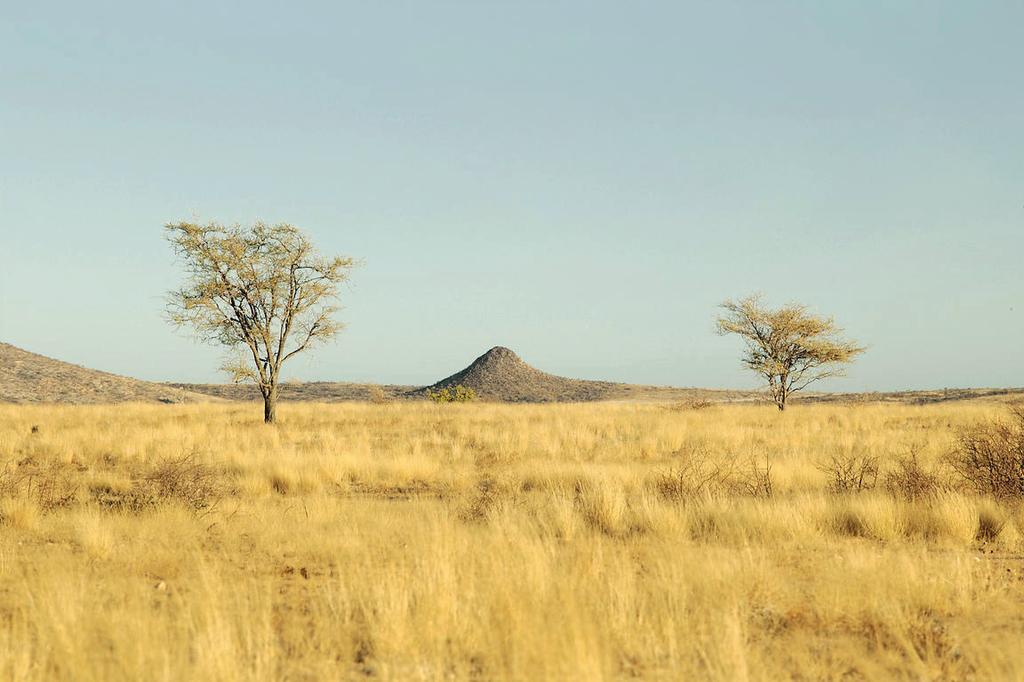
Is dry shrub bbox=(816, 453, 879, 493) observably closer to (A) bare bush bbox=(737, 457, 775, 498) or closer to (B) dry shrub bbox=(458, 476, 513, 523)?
(A) bare bush bbox=(737, 457, 775, 498)

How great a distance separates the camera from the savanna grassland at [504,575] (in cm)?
466

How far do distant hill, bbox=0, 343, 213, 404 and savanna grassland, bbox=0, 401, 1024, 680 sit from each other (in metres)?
47.2

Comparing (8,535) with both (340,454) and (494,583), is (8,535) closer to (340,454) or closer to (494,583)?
(494,583)

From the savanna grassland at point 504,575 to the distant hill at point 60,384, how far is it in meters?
47.2

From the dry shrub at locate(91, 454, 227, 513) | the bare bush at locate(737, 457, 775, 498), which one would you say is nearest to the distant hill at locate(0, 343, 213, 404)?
the dry shrub at locate(91, 454, 227, 513)

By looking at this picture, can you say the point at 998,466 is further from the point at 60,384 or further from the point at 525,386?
the point at 525,386

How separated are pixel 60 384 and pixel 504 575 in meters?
61.5

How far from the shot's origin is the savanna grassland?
4.66 m

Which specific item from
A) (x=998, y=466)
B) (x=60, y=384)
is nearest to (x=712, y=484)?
(x=998, y=466)

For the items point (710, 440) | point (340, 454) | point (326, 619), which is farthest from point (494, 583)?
point (710, 440)

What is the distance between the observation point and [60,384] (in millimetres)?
56656

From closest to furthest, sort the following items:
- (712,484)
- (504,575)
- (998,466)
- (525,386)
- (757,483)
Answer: (504,575), (998,466), (712,484), (757,483), (525,386)

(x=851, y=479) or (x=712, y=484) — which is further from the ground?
(x=851, y=479)

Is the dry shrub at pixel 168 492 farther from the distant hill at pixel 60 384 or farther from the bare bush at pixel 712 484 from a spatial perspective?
Result: the distant hill at pixel 60 384
